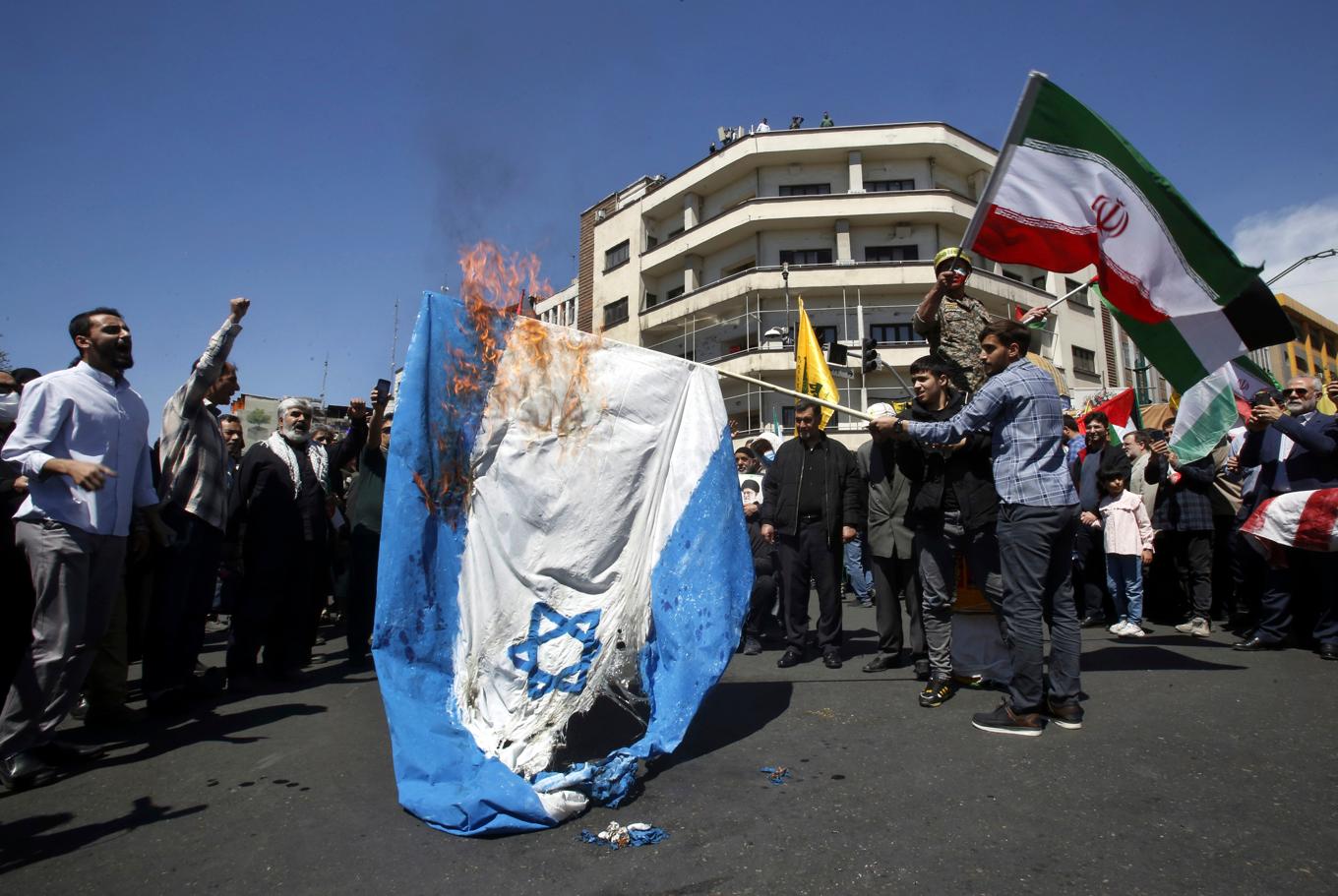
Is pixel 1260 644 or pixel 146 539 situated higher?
pixel 146 539

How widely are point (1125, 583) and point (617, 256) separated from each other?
1267 inches

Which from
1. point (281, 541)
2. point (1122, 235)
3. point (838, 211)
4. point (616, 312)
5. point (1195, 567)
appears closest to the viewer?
point (1122, 235)

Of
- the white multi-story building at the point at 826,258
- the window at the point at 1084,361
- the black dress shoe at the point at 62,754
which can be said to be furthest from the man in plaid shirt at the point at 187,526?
the window at the point at 1084,361

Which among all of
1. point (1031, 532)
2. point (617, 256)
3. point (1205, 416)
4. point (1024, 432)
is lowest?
point (1031, 532)

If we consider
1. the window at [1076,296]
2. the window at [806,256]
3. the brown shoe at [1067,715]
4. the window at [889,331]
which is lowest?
the brown shoe at [1067,715]

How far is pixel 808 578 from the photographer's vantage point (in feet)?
18.5

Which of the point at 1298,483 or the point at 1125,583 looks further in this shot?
the point at 1125,583

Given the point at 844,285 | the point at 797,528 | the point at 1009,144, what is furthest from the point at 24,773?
the point at 844,285

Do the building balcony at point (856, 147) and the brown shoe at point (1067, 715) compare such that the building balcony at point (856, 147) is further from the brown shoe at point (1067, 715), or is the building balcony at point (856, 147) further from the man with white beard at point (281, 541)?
the brown shoe at point (1067, 715)

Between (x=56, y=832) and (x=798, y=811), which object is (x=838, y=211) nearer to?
(x=798, y=811)

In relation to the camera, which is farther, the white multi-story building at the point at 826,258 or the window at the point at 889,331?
the window at the point at 889,331

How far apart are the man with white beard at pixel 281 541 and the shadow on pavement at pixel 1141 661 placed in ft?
18.6

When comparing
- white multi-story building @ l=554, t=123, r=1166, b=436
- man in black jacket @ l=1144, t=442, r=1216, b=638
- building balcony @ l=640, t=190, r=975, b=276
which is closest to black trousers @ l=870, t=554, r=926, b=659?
man in black jacket @ l=1144, t=442, r=1216, b=638

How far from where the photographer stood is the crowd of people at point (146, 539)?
10.9ft
